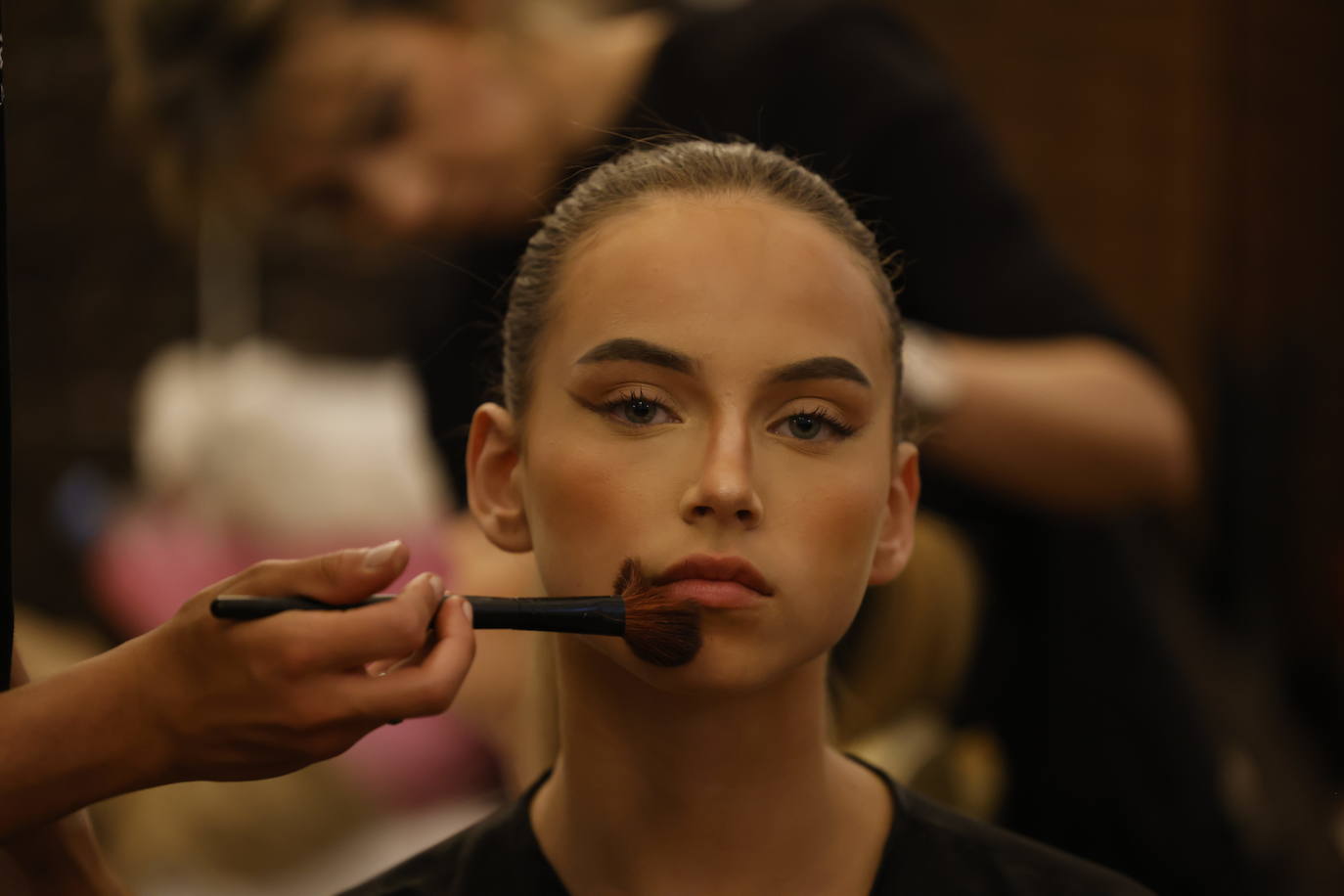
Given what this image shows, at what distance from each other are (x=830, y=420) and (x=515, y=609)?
0.13m

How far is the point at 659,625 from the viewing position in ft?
1.49

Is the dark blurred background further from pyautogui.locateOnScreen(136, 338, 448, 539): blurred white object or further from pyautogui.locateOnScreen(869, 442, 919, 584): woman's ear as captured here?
pyautogui.locateOnScreen(869, 442, 919, 584): woman's ear

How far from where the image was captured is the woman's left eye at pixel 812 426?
0.49m

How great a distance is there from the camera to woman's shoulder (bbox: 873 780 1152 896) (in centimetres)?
52

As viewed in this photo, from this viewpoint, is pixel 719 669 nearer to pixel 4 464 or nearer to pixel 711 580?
pixel 711 580

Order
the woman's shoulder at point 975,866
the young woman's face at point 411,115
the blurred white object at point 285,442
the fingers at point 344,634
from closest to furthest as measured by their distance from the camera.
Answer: the fingers at point 344,634, the woman's shoulder at point 975,866, the young woman's face at point 411,115, the blurred white object at point 285,442

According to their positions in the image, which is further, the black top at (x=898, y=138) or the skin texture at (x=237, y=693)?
the black top at (x=898, y=138)

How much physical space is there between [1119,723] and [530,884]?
0.56m

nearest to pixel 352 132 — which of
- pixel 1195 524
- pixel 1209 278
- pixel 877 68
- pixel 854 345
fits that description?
pixel 877 68

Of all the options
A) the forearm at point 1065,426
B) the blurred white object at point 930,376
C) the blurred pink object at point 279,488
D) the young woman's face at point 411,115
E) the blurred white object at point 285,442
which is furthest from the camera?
the blurred white object at point 285,442

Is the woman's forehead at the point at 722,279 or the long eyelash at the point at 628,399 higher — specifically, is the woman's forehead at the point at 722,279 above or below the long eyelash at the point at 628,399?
above

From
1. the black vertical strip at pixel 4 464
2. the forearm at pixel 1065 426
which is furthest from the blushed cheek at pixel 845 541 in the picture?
the forearm at pixel 1065 426

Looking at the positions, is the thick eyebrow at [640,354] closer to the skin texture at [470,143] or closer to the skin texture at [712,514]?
the skin texture at [712,514]

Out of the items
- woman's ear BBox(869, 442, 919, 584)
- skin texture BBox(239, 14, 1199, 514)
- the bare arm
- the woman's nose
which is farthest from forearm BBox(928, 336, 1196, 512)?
the bare arm
